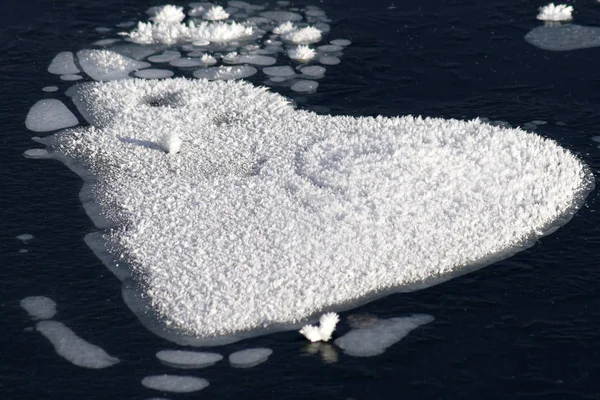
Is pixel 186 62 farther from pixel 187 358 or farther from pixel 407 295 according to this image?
pixel 187 358

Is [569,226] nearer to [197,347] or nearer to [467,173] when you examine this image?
[467,173]

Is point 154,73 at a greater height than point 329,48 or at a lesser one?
lesser

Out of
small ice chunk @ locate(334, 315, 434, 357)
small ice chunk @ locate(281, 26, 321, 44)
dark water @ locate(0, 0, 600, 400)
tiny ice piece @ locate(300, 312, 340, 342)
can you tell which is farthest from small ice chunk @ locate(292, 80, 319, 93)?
tiny ice piece @ locate(300, 312, 340, 342)

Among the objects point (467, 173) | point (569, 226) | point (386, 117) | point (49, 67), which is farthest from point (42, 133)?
point (569, 226)

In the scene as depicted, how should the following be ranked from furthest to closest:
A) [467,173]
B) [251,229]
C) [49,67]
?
[49,67] < [467,173] < [251,229]

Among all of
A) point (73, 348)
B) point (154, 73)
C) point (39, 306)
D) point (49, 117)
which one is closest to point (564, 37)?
point (154, 73)

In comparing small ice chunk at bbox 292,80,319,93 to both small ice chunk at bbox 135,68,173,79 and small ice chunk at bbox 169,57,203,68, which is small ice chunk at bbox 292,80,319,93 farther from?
small ice chunk at bbox 135,68,173,79
